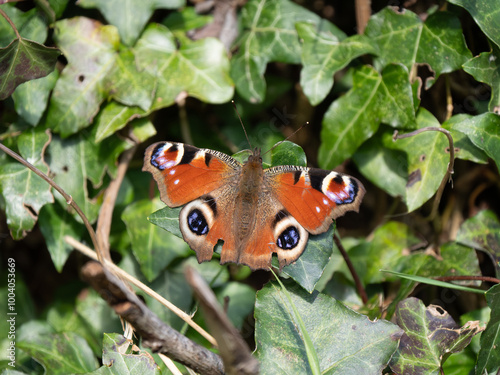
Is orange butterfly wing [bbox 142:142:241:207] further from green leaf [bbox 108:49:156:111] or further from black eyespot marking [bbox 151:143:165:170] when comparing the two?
green leaf [bbox 108:49:156:111]

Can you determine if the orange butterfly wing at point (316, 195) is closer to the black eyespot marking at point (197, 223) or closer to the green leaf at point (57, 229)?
the black eyespot marking at point (197, 223)

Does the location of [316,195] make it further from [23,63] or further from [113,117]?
[23,63]

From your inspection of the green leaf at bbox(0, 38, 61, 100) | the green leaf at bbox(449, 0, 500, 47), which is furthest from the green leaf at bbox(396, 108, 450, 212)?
the green leaf at bbox(0, 38, 61, 100)

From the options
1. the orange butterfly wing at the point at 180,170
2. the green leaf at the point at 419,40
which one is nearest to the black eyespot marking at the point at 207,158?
the orange butterfly wing at the point at 180,170

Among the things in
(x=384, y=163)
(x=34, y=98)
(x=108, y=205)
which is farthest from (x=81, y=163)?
(x=384, y=163)

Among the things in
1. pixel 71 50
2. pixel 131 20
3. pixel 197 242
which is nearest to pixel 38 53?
pixel 71 50

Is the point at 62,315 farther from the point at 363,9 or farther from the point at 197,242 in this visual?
the point at 363,9
